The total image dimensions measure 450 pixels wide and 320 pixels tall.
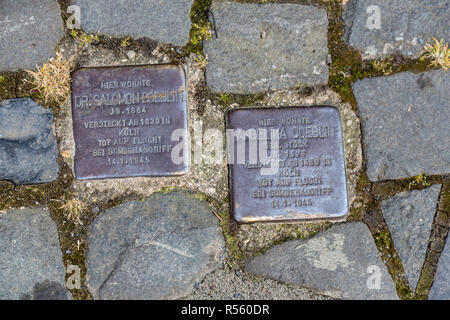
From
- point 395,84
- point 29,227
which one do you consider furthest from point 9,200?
point 395,84

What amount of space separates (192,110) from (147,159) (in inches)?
14.9

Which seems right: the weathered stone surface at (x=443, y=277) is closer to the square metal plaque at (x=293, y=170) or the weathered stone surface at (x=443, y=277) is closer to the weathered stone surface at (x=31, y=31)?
the square metal plaque at (x=293, y=170)

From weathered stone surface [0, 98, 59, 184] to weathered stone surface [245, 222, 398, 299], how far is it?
1.47m

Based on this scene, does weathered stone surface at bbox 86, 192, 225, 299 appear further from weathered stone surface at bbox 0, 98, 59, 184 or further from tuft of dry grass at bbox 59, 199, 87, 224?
weathered stone surface at bbox 0, 98, 59, 184

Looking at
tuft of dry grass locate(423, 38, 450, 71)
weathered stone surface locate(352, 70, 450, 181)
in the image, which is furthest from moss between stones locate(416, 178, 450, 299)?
tuft of dry grass locate(423, 38, 450, 71)

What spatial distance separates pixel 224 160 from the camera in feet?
7.07

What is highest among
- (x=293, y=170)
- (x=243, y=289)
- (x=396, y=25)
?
(x=396, y=25)

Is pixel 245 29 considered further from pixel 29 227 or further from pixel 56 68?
pixel 29 227

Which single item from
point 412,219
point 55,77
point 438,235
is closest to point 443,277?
point 438,235

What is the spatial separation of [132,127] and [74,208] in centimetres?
58

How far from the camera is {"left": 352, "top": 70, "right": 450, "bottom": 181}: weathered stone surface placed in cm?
212

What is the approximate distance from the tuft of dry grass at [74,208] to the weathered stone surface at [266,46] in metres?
1.04

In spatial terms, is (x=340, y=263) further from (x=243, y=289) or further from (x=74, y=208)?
(x=74, y=208)

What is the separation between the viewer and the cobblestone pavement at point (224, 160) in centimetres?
213
